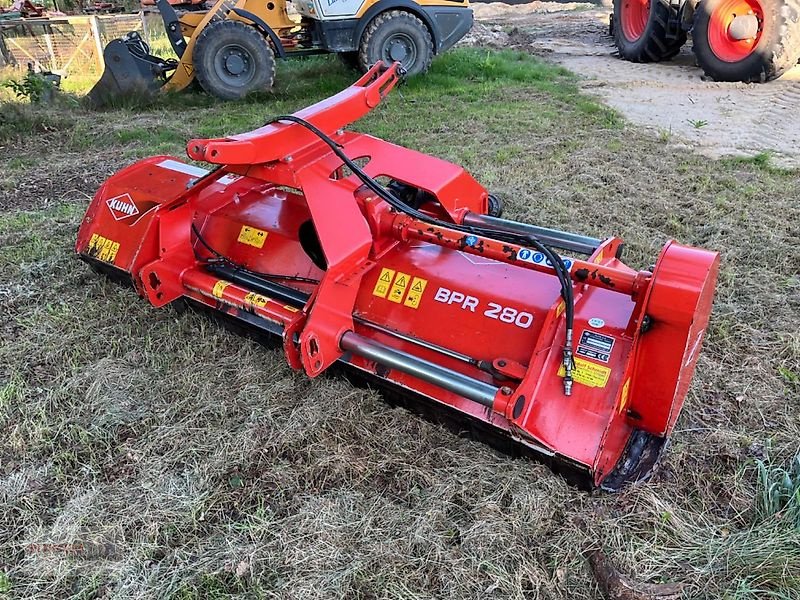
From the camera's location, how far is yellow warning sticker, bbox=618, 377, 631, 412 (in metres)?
2.26

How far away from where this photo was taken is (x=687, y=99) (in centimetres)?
786

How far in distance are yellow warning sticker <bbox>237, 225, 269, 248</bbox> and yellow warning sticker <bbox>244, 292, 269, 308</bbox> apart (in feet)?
Answer: 1.66

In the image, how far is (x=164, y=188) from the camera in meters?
3.68

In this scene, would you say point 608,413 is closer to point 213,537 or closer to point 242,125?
point 213,537

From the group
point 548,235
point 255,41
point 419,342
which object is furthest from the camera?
point 255,41

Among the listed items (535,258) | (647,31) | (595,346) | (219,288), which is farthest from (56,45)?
(595,346)

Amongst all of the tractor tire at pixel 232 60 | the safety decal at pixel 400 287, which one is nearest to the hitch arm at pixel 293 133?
the safety decal at pixel 400 287

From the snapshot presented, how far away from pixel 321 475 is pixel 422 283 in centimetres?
91

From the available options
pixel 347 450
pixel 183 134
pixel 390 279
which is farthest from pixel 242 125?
pixel 347 450

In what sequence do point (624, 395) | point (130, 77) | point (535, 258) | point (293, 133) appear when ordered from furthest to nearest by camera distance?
point (130, 77) < point (293, 133) < point (535, 258) < point (624, 395)

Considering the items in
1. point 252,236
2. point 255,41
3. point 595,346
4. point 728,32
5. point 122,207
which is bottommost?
point 595,346

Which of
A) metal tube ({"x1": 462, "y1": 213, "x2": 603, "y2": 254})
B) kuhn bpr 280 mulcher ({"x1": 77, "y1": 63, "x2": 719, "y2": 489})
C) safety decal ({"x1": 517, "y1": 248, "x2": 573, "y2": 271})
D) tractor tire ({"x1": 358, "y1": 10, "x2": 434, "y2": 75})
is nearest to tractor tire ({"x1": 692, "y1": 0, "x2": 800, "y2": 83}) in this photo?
tractor tire ({"x1": 358, "y1": 10, "x2": 434, "y2": 75})

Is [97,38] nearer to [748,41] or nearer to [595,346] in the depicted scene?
[748,41]

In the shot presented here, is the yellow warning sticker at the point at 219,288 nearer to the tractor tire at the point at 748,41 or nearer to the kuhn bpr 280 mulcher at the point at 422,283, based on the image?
the kuhn bpr 280 mulcher at the point at 422,283
